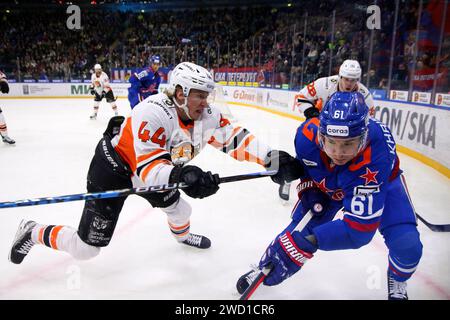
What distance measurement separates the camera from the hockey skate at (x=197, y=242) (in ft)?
8.41

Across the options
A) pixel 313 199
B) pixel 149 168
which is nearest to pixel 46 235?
pixel 149 168

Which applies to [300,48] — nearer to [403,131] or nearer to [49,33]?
[403,131]

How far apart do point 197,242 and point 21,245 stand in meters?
1.14

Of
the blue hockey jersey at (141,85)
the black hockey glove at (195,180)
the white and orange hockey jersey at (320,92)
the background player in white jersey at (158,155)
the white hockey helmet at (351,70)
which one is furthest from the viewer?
the blue hockey jersey at (141,85)

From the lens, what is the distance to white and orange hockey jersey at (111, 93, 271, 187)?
1.81 m

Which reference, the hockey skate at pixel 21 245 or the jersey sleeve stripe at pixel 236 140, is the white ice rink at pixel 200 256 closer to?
the hockey skate at pixel 21 245

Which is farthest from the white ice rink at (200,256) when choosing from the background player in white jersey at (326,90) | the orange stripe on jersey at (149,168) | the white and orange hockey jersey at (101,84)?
the white and orange hockey jersey at (101,84)

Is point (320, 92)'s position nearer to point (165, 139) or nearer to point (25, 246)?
point (165, 139)

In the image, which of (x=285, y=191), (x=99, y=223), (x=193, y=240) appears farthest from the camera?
(x=285, y=191)

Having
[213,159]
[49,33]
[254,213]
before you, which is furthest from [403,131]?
[49,33]

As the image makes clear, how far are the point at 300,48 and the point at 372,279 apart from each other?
876 centimetres

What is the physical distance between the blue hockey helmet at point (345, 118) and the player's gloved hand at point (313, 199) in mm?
507

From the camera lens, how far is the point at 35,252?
2.53m

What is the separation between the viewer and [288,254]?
1587 millimetres
